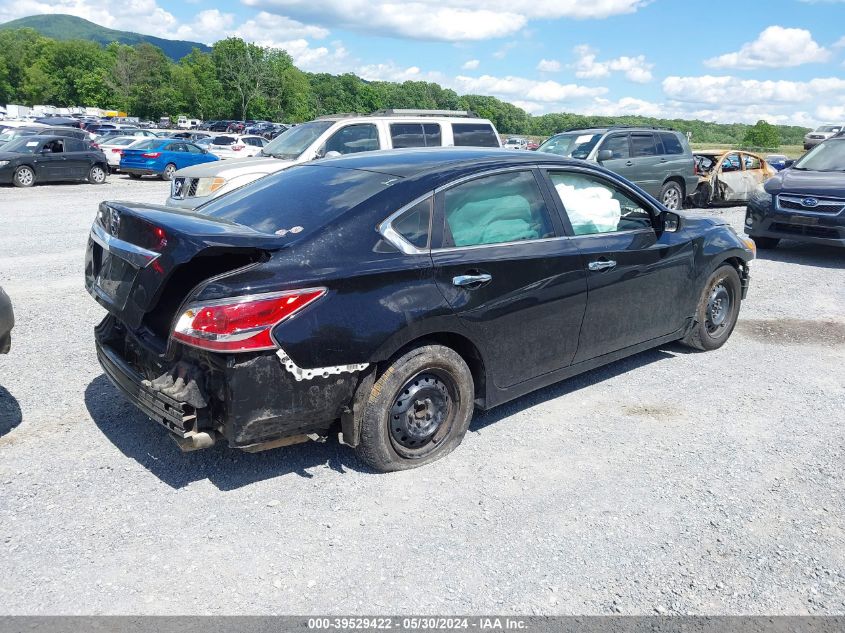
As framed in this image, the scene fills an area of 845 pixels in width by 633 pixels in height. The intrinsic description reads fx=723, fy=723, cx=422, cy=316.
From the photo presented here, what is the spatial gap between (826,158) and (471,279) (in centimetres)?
1005

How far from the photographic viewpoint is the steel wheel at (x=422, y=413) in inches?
157

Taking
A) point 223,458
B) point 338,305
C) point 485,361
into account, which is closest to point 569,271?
point 485,361

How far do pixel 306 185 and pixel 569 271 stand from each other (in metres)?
1.76

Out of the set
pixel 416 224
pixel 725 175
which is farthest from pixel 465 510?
pixel 725 175

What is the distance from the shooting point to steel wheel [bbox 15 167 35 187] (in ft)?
65.3

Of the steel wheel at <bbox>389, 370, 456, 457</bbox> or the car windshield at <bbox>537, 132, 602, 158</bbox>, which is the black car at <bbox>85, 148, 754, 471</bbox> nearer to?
the steel wheel at <bbox>389, 370, 456, 457</bbox>

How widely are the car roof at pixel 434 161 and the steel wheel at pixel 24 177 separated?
18.4m

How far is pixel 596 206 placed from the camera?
5.12 m

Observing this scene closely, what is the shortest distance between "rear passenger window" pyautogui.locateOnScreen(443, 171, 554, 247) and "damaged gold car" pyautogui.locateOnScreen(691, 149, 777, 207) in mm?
14582

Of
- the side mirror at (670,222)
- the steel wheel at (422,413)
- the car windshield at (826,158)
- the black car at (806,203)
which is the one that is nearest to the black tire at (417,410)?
the steel wheel at (422,413)

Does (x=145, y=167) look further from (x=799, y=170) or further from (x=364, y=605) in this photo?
(x=364, y=605)

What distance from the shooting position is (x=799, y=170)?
459 inches

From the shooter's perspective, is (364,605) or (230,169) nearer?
(364,605)

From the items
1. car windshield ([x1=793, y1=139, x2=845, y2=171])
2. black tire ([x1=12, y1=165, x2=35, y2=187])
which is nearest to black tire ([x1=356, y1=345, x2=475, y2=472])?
car windshield ([x1=793, y1=139, x2=845, y2=171])
